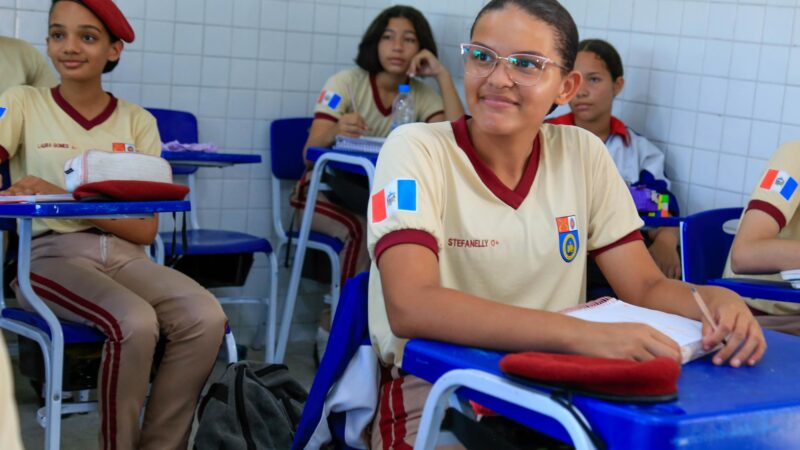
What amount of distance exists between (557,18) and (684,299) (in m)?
0.55

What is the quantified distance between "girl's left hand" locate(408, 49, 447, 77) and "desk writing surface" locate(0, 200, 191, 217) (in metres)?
2.28

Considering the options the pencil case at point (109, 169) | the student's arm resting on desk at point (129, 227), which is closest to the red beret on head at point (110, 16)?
the student's arm resting on desk at point (129, 227)

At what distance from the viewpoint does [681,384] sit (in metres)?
1.37

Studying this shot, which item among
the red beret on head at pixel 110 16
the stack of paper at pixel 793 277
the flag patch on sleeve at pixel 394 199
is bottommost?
the stack of paper at pixel 793 277

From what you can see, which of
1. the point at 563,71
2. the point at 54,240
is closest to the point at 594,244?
the point at 563,71

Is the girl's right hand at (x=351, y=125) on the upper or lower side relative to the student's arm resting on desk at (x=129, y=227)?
upper

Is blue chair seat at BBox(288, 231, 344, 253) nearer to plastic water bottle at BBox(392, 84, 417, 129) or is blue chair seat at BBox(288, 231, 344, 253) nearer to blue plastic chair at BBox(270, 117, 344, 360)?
blue plastic chair at BBox(270, 117, 344, 360)

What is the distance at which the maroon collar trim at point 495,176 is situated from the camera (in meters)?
1.86

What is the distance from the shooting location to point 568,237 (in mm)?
1918

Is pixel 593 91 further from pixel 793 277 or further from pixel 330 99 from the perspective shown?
pixel 793 277

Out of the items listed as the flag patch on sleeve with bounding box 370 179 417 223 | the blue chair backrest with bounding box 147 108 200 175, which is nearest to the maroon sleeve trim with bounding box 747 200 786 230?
the flag patch on sleeve with bounding box 370 179 417 223

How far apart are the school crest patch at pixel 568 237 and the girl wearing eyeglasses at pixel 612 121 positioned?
1.95m

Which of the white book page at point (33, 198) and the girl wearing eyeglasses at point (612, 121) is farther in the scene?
the girl wearing eyeglasses at point (612, 121)

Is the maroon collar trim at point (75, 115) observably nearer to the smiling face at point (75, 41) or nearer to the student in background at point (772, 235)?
the smiling face at point (75, 41)
